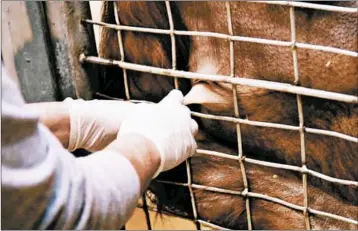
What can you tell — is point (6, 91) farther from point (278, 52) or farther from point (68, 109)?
point (278, 52)

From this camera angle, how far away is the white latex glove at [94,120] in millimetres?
1200

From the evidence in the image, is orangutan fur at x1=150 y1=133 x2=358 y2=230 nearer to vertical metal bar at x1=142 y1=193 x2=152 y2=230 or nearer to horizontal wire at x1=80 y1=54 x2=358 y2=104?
vertical metal bar at x1=142 y1=193 x2=152 y2=230

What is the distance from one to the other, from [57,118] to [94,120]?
69 millimetres

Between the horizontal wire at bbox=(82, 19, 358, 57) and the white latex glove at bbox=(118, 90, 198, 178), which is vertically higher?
the horizontal wire at bbox=(82, 19, 358, 57)

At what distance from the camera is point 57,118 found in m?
1.19

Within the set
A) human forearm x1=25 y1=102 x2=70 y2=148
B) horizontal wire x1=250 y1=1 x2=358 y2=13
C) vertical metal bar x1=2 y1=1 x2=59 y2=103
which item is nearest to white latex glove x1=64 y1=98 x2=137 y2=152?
human forearm x1=25 y1=102 x2=70 y2=148

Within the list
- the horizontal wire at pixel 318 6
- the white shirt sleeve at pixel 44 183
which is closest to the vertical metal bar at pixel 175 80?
the horizontal wire at pixel 318 6

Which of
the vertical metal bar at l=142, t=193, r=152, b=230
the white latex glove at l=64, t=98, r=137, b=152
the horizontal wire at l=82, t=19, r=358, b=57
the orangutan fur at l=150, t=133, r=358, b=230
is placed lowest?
the vertical metal bar at l=142, t=193, r=152, b=230

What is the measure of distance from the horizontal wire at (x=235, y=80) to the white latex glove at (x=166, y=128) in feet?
0.25

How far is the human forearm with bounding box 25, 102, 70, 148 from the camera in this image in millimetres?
1183

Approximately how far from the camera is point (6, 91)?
750mm

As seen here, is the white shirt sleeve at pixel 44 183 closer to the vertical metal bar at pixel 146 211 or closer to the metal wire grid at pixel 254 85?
the metal wire grid at pixel 254 85

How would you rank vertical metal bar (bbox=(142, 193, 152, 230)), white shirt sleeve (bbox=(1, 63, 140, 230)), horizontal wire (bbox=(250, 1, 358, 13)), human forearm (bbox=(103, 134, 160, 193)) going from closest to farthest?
white shirt sleeve (bbox=(1, 63, 140, 230))
human forearm (bbox=(103, 134, 160, 193))
horizontal wire (bbox=(250, 1, 358, 13))
vertical metal bar (bbox=(142, 193, 152, 230))

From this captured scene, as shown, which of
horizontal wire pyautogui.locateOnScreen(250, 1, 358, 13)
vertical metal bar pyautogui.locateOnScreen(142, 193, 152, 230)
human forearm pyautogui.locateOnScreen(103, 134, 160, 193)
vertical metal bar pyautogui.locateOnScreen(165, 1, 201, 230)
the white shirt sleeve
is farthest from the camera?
vertical metal bar pyautogui.locateOnScreen(142, 193, 152, 230)
